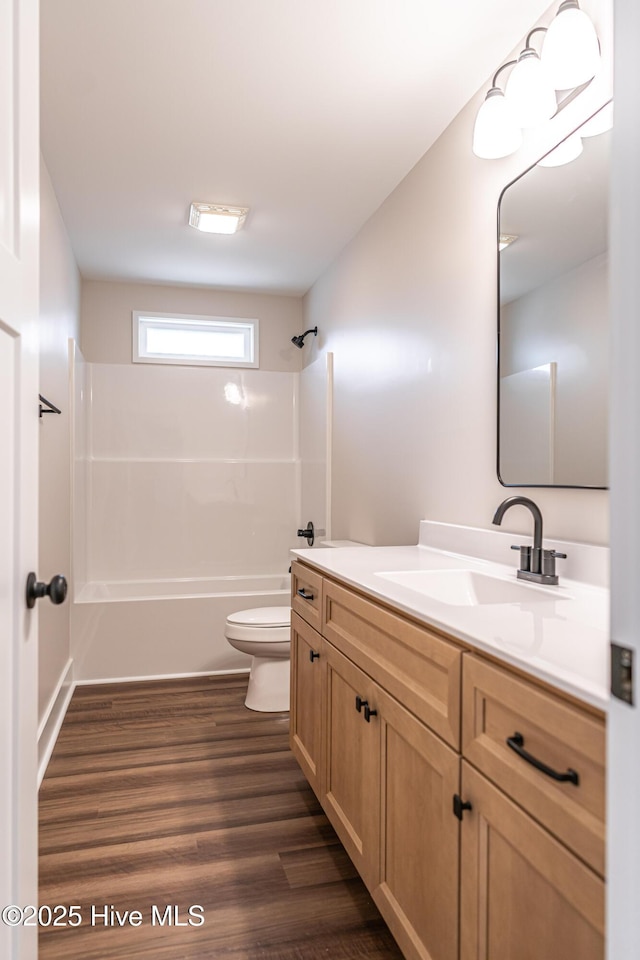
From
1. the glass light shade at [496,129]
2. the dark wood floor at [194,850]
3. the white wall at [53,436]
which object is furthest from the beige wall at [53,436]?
the glass light shade at [496,129]

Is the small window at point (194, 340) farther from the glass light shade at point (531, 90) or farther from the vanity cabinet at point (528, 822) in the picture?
the vanity cabinet at point (528, 822)

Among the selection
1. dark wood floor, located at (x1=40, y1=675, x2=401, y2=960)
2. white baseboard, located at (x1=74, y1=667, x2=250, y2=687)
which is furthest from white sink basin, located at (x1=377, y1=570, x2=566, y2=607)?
white baseboard, located at (x1=74, y1=667, x2=250, y2=687)

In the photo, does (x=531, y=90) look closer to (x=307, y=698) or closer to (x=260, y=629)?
(x=307, y=698)

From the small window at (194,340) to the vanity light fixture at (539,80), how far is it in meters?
2.95

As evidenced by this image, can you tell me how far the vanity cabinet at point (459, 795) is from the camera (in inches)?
32.7

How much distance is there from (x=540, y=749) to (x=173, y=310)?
4.15m

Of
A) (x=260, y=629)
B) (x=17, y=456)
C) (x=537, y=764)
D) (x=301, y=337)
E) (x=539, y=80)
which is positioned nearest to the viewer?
(x=537, y=764)

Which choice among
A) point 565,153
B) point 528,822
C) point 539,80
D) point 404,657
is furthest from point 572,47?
point 528,822

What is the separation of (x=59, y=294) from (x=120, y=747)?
86.4 inches

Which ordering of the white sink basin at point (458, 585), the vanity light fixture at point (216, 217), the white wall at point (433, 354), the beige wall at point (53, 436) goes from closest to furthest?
1. the white sink basin at point (458, 585)
2. the white wall at point (433, 354)
3. the beige wall at point (53, 436)
4. the vanity light fixture at point (216, 217)

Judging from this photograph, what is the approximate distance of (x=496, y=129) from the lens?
1.79 m

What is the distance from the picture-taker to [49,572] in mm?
2893

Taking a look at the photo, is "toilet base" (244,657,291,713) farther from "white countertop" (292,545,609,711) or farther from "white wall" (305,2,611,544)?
"white countertop" (292,545,609,711)

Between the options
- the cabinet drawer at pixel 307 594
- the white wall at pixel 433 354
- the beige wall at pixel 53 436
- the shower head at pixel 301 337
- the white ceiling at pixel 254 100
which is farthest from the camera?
the shower head at pixel 301 337
